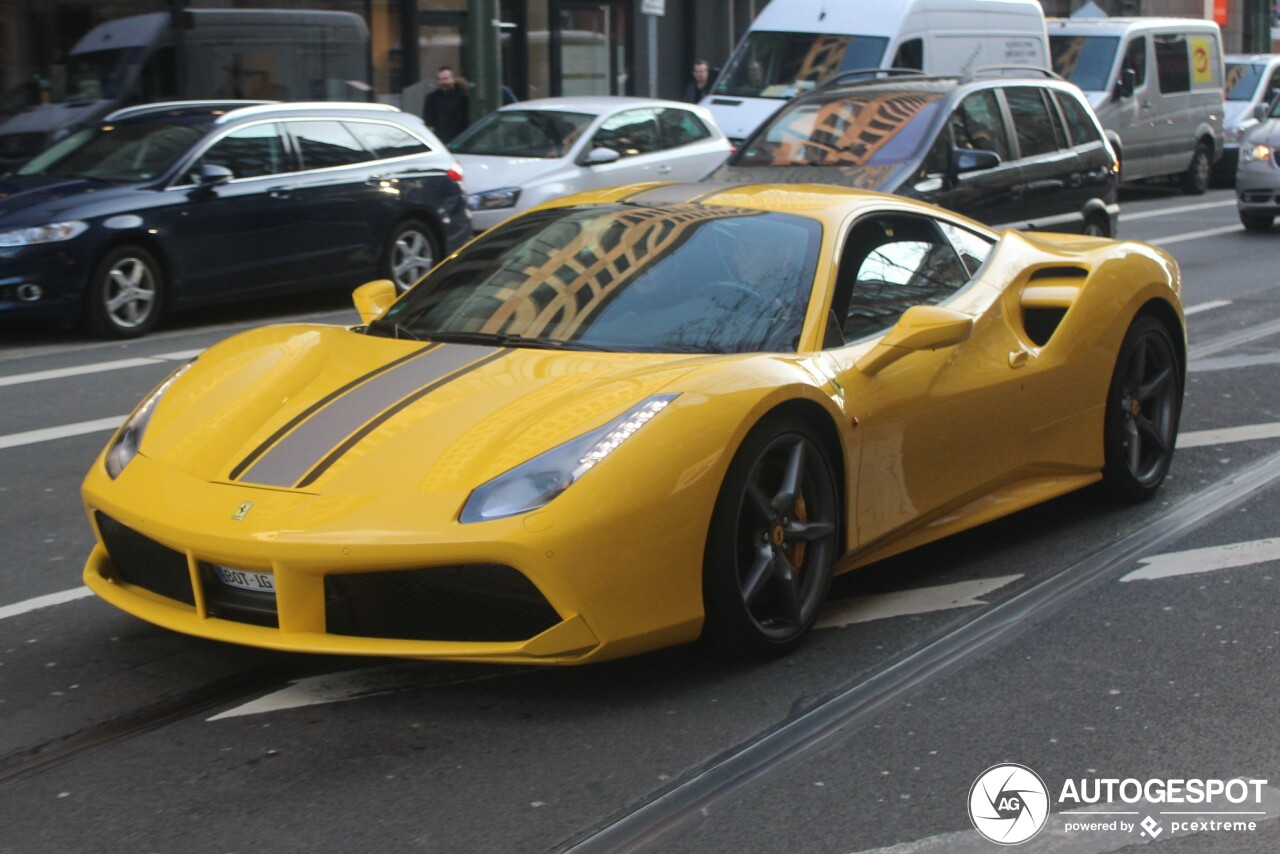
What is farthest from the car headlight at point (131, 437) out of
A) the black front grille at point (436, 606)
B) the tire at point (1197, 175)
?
the tire at point (1197, 175)

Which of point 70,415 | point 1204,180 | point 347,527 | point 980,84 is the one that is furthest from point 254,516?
point 1204,180

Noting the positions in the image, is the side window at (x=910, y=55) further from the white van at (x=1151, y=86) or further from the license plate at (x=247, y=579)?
the license plate at (x=247, y=579)

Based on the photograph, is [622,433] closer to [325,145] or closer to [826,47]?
[325,145]

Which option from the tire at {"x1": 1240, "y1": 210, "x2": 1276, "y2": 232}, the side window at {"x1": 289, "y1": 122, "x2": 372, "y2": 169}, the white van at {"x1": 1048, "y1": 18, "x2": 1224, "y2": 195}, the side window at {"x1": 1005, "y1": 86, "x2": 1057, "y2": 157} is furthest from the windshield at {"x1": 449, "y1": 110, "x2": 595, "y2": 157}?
the white van at {"x1": 1048, "y1": 18, "x2": 1224, "y2": 195}

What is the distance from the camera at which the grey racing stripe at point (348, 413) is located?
173 inches

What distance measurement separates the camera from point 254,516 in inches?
166

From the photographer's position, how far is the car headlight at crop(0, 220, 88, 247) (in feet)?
35.8

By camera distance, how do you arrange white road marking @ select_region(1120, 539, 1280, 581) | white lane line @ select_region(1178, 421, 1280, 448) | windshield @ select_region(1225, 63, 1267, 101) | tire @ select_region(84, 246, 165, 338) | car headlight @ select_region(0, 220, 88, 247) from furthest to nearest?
1. windshield @ select_region(1225, 63, 1267, 101)
2. tire @ select_region(84, 246, 165, 338)
3. car headlight @ select_region(0, 220, 88, 247)
4. white lane line @ select_region(1178, 421, 1280, 448)
5. white road marking @ select_region(1120, 539, 1280, 581)

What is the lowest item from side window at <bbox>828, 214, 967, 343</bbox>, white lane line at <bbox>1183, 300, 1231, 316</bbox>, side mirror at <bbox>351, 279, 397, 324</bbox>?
white lane line at <bbox>1183, 300, 1231, 316</bbox>

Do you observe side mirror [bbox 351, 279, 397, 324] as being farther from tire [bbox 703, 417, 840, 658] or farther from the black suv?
the black suv

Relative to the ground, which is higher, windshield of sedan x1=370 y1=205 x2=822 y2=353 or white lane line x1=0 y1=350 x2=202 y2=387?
windshield of sedan x1=370 y1=205 x2=822 y2=353

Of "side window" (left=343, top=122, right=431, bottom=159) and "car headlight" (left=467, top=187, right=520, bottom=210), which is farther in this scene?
"car headlight" (left=467, top=187, right=520, bottom=210)

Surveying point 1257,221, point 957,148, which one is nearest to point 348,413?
point 957,148

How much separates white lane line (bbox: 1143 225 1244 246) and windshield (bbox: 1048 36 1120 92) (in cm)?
412
